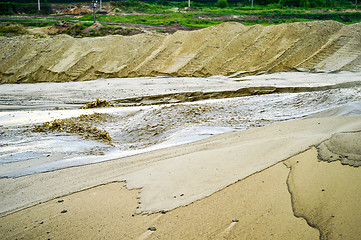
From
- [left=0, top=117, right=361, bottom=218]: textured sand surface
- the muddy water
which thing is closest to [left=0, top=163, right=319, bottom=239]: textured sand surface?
[left=0, top=117, right=361, bottom=218]: textured sand surface

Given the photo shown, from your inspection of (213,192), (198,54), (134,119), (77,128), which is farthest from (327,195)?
(198,54)

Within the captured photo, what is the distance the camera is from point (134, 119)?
343 inches

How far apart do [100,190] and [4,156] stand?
252 cm

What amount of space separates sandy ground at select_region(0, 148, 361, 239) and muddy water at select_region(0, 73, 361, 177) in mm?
1671

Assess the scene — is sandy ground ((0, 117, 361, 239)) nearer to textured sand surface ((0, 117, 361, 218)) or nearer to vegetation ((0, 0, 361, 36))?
textured sand surface ((0, 117, 361, 218))

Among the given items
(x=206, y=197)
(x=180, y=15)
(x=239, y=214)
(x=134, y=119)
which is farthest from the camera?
(x=180, y=15)

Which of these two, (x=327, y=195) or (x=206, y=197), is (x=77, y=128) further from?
→ (x=327, y=195)

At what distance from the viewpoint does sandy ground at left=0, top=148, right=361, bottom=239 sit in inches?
107

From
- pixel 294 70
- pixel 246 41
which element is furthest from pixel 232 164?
pixel 246 41

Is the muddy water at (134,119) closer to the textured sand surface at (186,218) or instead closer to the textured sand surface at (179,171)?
the textured sand surface at (179,171)

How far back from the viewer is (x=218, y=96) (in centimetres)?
1302

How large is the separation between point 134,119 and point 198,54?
405 inches

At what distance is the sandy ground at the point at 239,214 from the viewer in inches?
107

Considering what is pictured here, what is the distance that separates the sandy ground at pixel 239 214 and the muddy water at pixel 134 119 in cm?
167
